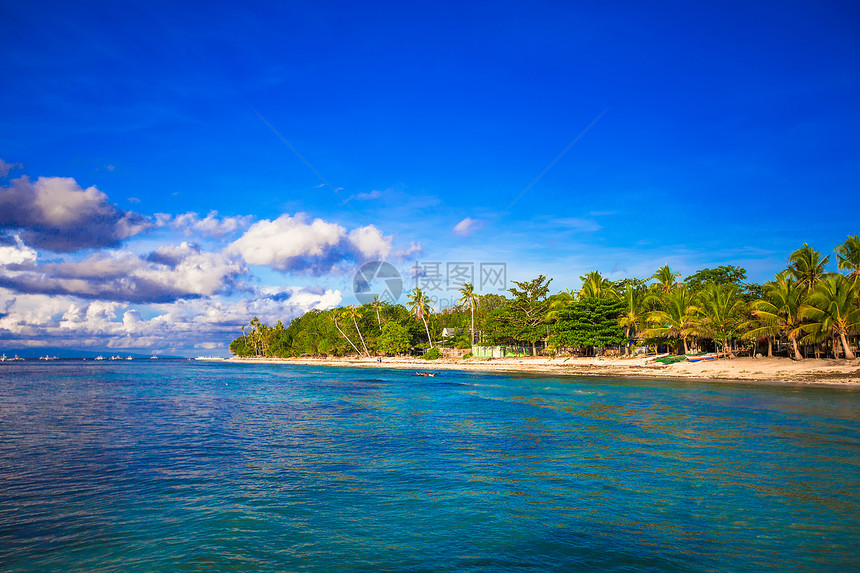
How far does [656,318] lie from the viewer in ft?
184

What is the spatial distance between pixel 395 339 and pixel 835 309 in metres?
69.6

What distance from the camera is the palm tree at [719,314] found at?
164 ft

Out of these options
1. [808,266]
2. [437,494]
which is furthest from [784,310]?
[437,494]

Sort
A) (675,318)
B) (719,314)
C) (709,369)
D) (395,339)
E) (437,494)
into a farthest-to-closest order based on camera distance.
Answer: (395,339) < (675,318) < (719,314) < (709,369) < (437,494)

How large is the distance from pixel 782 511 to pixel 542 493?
452cm

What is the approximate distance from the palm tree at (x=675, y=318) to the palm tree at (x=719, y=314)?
1250 mm

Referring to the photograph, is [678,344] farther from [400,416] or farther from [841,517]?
[841,517]

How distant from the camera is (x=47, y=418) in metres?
22.3

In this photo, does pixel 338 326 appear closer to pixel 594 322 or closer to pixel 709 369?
pixel 594 322

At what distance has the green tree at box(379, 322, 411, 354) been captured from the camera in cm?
9419

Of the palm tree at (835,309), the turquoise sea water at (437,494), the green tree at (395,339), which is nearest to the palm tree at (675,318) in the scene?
the palm tree at (835,309)

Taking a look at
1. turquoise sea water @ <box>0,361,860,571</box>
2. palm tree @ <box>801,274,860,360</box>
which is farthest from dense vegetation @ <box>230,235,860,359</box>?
turquoise sea water @ <box>0,361,860,571</box>

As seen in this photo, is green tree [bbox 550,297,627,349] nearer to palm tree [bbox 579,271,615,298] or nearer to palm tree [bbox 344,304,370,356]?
palm tree [bbox 579,271,615,298]

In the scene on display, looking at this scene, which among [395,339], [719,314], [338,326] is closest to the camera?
[719,314]
